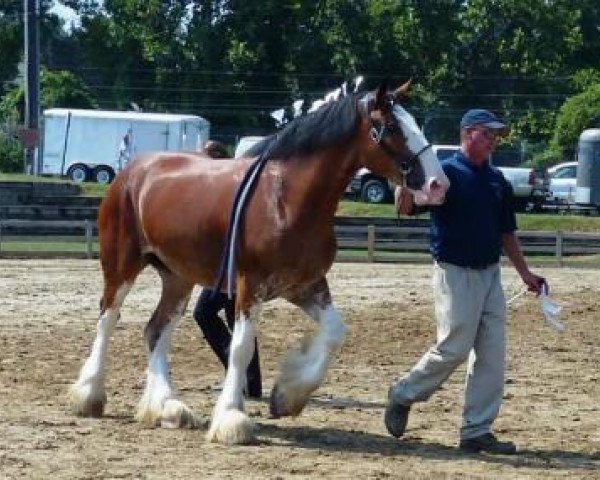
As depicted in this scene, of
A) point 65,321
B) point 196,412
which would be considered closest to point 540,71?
point 65,321

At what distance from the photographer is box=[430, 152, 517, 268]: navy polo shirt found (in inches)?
342

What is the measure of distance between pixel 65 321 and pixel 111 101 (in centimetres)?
5060

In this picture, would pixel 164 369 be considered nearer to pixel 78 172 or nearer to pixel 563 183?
pixel 563 183

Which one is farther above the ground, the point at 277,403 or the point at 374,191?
the point at 277,403

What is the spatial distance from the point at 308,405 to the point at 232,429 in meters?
1.71

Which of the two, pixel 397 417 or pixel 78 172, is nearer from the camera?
pixel 397 417

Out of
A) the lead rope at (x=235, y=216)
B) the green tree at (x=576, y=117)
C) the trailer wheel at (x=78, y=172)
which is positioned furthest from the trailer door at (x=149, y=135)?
the lead rope at (x=235, y=216)

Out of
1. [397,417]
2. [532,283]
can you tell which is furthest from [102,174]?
[532,283]

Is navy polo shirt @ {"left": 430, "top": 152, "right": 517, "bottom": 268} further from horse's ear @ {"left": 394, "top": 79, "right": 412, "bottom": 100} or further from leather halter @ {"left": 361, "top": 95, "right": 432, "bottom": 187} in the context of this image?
horse's ear @ {"left": 394, "top": 79, "right": 412, "bottom": 100}

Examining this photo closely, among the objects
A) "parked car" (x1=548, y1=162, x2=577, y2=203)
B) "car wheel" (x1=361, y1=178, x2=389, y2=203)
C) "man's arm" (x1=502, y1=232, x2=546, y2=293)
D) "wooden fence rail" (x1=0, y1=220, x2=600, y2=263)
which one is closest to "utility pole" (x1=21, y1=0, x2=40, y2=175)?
"car wheel" (x1=361, y1=178, x2=389, y2=203)

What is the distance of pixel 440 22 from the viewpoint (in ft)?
198

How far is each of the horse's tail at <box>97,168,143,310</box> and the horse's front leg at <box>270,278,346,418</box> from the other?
4.60ft

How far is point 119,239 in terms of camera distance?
1040 centimetres

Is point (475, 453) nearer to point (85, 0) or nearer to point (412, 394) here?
point (412, 394)
